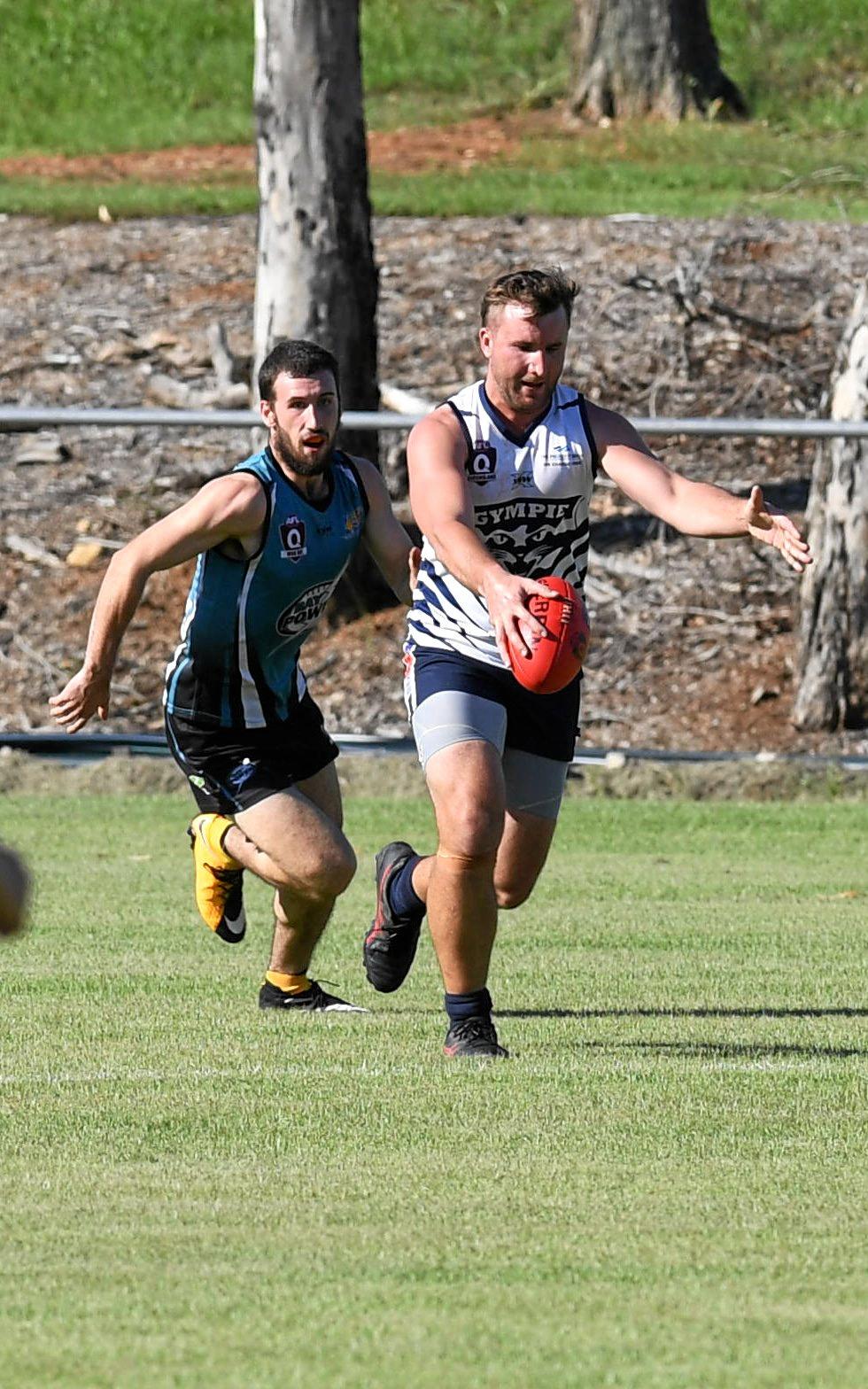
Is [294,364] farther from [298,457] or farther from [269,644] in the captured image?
[269,644]

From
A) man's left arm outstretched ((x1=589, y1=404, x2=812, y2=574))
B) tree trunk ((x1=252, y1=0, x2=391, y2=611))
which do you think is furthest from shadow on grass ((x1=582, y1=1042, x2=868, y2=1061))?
tree trunk ((x1=252, y1=0, x2=391, y2=611))

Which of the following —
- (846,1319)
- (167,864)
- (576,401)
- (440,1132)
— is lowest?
(167,864)

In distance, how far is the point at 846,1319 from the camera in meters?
4.38

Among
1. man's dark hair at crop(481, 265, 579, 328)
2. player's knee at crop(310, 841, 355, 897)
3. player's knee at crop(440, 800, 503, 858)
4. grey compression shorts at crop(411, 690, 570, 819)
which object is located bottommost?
player's knee at crop(310, 841, 355, 897)

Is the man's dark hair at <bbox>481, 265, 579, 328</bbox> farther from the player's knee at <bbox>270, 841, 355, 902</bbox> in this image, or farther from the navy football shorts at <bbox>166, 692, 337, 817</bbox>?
the player's knee at <bbox>270, 841, 355, 902</bbox>

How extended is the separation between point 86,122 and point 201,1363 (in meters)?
25.9

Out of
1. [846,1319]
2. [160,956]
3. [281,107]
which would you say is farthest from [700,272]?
[846,1319]

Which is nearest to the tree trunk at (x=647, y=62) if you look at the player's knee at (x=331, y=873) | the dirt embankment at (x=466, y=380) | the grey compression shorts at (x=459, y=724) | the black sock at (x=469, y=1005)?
the dirt embankment at (x=466, y=380)

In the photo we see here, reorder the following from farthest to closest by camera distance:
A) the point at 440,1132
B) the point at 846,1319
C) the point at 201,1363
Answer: the point at 440,1132
the point at 846,1319
the point at 201,1363

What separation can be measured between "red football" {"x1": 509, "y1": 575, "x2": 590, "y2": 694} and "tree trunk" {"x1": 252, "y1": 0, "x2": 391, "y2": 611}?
9543mm

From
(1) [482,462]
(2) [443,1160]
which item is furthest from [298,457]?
(2) [443,1160]

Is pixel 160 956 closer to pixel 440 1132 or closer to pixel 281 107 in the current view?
pixel 440 1132

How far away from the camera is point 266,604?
7.92 m

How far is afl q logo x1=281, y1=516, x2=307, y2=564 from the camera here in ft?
25.8
